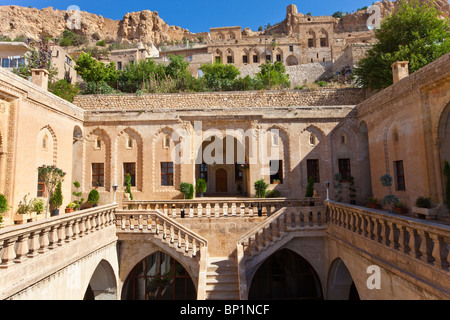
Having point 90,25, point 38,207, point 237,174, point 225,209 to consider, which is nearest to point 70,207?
point 38,207

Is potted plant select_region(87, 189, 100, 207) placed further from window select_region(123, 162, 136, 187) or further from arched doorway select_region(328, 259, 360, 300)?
arched doorway select_region(328, 259, 360, 300)

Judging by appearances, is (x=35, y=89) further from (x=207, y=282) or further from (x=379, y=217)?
(x=379, y=217)

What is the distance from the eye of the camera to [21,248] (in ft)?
20.0

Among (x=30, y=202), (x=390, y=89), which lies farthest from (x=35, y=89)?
(x=390, y=89)

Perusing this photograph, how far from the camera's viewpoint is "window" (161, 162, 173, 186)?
17672 mm

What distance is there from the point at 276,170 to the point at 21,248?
1417cm

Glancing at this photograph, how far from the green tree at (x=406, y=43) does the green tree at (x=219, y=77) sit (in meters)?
13.3

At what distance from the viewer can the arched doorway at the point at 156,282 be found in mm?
12211

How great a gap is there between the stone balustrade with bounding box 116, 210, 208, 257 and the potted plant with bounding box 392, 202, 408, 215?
910 cm

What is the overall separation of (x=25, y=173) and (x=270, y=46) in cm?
4324

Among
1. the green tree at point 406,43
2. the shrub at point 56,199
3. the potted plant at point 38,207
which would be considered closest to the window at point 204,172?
the shrub at point 56,199

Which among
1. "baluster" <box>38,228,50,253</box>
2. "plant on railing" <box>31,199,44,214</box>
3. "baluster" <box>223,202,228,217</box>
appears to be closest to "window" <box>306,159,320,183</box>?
"baluster" <box>223,202,228,217</box>

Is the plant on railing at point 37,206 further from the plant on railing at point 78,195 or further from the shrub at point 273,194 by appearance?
the shrub at point 273,194

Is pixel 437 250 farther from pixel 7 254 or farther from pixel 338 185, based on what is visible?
pixel 338 185
